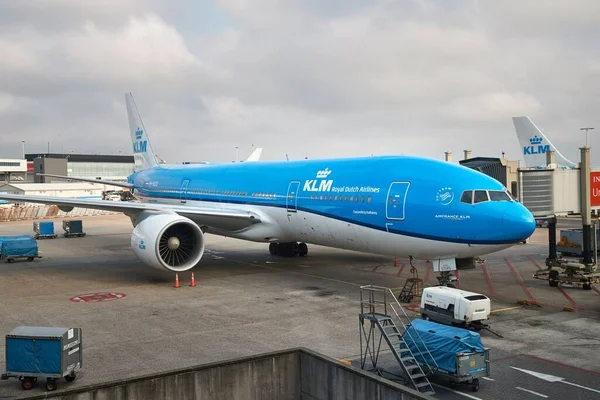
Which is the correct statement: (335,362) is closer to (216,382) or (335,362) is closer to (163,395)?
(216,382)

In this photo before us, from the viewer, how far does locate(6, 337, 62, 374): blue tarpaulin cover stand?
1075 centimetres

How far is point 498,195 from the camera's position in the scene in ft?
54.6

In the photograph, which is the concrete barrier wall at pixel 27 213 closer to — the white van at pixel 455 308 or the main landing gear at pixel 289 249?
the main landing gear at pixel 289 249

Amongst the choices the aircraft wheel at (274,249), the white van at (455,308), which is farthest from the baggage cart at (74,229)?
the white van at (455,308)

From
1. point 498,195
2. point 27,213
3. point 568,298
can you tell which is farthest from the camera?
point 27,213

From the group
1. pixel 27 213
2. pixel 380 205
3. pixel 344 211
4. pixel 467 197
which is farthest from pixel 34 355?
pixel 27 213

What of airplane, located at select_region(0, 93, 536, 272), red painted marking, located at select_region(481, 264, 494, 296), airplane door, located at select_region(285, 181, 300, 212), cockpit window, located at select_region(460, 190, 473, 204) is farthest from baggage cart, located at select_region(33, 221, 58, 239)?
cockpit window, located at select_region(460, 190, 473, 204)

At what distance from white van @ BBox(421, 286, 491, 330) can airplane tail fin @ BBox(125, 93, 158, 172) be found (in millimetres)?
26205

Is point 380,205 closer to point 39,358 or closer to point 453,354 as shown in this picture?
point 453,354

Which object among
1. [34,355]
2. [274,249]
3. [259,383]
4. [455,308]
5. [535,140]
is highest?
[535,140]

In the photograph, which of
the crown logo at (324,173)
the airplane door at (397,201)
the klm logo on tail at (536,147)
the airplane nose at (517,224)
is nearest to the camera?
the airplane nose at (517,224)

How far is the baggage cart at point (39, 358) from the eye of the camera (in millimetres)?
10742

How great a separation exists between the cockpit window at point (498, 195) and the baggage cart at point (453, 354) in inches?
242

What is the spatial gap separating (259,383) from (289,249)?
56.6 ft
